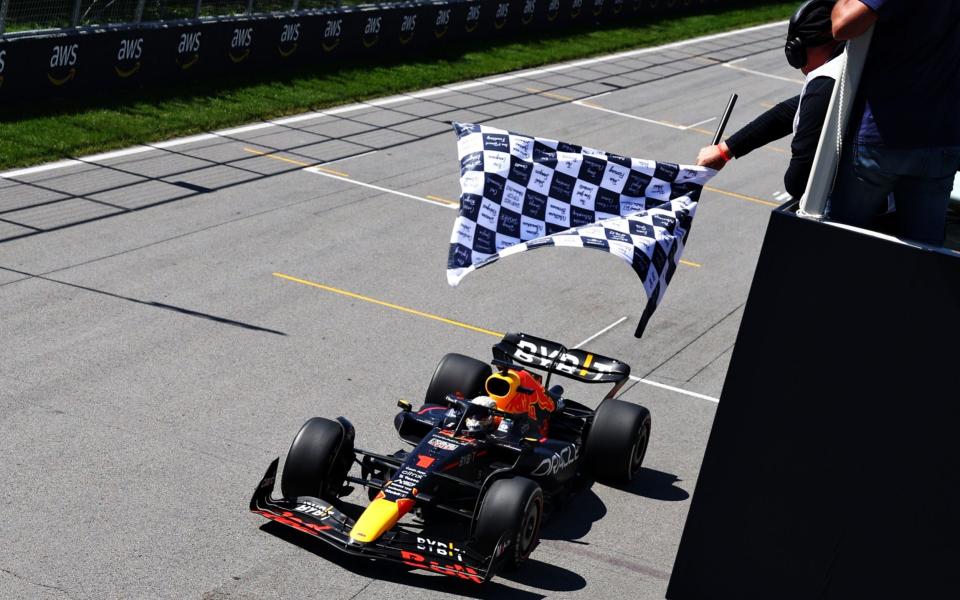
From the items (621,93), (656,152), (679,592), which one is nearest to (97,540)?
(679,592)

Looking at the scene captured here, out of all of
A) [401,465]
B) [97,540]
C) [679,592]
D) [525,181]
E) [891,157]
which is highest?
[891,157]

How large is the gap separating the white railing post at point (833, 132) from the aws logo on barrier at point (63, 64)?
692 inches

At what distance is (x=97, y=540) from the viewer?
792cm

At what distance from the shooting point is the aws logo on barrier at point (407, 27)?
28.8 m

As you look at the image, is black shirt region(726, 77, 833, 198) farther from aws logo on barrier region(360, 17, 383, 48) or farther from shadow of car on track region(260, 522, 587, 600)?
aws logo on barrier region(360, 17, 383, 48)

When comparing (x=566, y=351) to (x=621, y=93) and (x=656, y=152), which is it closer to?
(x=656, y=152)

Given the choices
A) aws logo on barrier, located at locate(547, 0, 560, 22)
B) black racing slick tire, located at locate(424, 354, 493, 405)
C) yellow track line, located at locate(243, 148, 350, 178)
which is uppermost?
aws logo on barrier, located at locate(547, 0, 560, 22)

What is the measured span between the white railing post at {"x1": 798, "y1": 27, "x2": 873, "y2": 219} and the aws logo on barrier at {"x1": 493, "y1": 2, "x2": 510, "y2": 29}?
97.3ft

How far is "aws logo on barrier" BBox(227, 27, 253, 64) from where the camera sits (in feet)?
77.8

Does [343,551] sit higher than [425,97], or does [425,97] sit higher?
[425,97]

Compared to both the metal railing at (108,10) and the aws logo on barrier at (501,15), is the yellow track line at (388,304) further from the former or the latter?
the aws logo on barrier at (501,15)

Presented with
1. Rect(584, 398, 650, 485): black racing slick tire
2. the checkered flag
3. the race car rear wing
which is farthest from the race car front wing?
the race car rear wing

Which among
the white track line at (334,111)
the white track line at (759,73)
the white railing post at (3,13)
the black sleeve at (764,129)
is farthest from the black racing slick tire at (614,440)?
the white track line at (759,73)

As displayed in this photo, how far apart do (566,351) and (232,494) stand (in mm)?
3112
